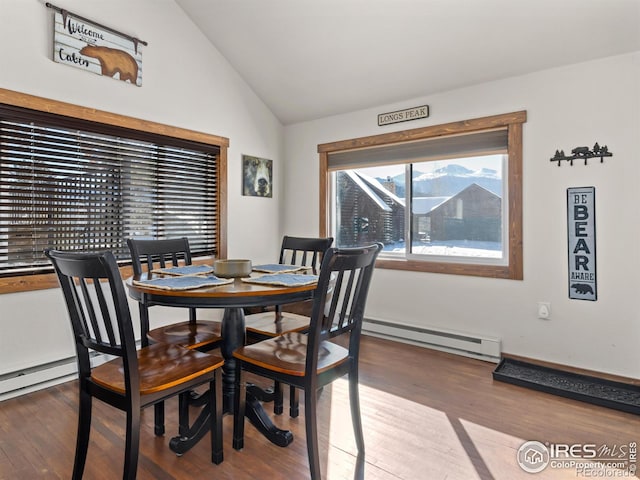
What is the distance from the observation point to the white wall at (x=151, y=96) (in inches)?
99.5

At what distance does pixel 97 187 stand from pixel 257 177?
5.39 ft

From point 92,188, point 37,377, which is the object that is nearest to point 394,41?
point 92,188

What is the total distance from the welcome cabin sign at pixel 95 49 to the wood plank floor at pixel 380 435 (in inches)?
90.6

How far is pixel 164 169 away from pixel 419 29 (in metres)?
2.40

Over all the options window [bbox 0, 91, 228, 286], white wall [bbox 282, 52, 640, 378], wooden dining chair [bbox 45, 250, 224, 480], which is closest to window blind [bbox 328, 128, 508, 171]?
white wall [bbox 282, 52, 640, 378]

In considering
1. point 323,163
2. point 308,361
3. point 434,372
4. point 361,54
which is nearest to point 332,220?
point 323,163

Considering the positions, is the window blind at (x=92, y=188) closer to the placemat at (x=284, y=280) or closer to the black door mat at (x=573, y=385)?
the placemat at (x=284, y=280)

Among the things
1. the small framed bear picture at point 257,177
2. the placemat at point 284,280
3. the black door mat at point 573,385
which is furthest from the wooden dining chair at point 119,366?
the small framed bear picture at point 257,177

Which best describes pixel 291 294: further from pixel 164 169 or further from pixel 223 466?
pixel 164 169

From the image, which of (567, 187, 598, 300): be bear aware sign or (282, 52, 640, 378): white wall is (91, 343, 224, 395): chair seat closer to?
(282, 52, 640, 378): white wall

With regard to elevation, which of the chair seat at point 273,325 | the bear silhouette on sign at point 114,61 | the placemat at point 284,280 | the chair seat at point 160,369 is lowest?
the chair seat at point 160,369

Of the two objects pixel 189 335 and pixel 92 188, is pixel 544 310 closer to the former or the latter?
pixel 189 335

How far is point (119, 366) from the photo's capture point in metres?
1.68

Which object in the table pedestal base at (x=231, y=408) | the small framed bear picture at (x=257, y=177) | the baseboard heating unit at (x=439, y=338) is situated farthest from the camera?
the small framed bear picture at (x=257, y=177)
